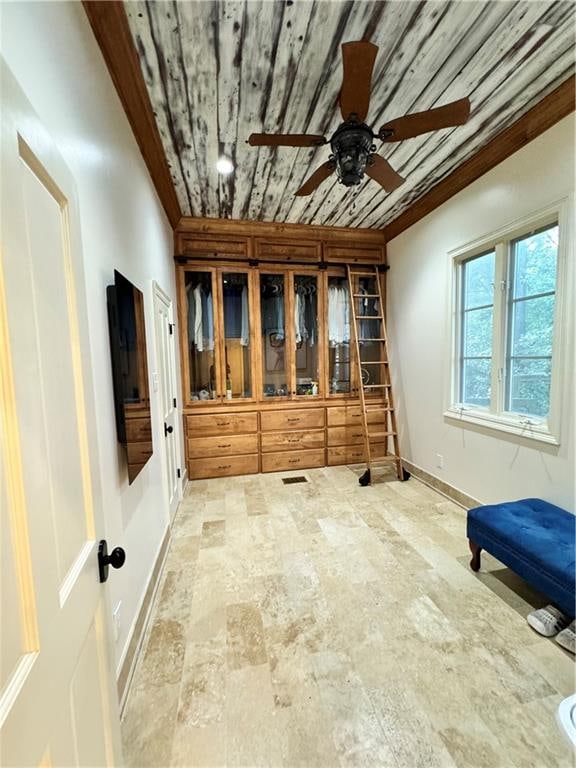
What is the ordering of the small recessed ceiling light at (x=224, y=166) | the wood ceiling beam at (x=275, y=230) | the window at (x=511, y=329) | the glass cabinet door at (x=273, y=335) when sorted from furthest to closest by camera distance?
the glass cabinet door at (x=273, y=335) → the wood ceiling beam at (x=275, y=230) → the small recessed ceiling light at (x=224, y=166) → the window at (x=511, y=329)

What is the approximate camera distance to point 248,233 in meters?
3.83

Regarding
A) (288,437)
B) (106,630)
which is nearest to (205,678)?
(106,630)

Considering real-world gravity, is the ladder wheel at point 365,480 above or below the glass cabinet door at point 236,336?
below

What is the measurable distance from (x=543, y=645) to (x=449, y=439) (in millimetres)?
1777

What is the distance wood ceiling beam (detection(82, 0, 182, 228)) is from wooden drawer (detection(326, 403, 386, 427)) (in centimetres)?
301

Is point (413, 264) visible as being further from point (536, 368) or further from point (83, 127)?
point (83, 127)

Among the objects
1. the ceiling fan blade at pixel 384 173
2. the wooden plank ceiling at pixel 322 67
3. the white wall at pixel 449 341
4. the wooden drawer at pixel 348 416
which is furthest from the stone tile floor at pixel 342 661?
A: the wooden plank ceiling at pixel 322 67

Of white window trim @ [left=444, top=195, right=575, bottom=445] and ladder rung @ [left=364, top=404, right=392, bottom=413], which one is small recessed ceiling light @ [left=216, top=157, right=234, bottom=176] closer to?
white window trim @ [left=444, top=195, right=575, bottom=445]

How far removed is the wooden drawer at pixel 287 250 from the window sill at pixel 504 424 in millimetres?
2423

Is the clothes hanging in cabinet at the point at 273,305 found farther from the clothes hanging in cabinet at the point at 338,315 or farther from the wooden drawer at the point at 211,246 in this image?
the clothes hanging in cabinet at the point at 338,315

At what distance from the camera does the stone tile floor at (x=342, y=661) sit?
1208 mm

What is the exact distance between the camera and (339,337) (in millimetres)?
4230

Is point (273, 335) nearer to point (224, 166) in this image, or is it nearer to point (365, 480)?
point (224, 166)

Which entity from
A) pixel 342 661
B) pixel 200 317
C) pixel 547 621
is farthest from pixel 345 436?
pixel 342 661
